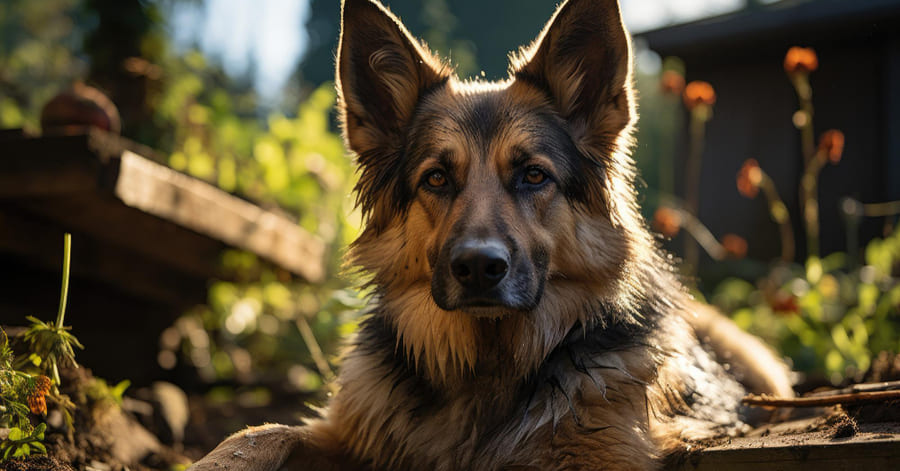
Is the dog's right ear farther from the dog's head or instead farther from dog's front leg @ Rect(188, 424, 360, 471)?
dog's front leg @ Rect(188, 424, 360, 471)

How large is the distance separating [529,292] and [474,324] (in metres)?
0.46

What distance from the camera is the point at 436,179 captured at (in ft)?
10.6

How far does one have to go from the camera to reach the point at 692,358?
3.46m

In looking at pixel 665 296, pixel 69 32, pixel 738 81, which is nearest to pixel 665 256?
pixel 665 296

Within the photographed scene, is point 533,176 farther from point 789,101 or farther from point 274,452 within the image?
point 789,101

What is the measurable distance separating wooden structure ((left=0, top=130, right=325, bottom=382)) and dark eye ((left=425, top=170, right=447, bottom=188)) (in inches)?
74.6

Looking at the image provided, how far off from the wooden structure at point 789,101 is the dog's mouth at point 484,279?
764 centimetres

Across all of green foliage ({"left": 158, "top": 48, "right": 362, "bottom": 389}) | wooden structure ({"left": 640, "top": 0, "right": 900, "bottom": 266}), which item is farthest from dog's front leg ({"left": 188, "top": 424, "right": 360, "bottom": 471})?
wooden structure ({"left": 640, "top": 0, "right": 900, "bottom": 266})

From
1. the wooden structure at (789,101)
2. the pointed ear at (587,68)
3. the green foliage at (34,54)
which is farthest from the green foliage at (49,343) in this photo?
the wooden structure at (789,101)

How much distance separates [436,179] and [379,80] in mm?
645

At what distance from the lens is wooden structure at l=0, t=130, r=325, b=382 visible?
13.1 feet

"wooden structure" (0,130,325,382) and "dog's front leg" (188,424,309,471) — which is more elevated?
"wooden structure" (0,130,325,382)

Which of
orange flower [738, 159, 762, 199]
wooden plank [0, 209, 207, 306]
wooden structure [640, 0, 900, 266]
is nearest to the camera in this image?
wooden plank [0, 209, 207, 306]

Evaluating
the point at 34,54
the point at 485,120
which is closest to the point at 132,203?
the point at 485,120
